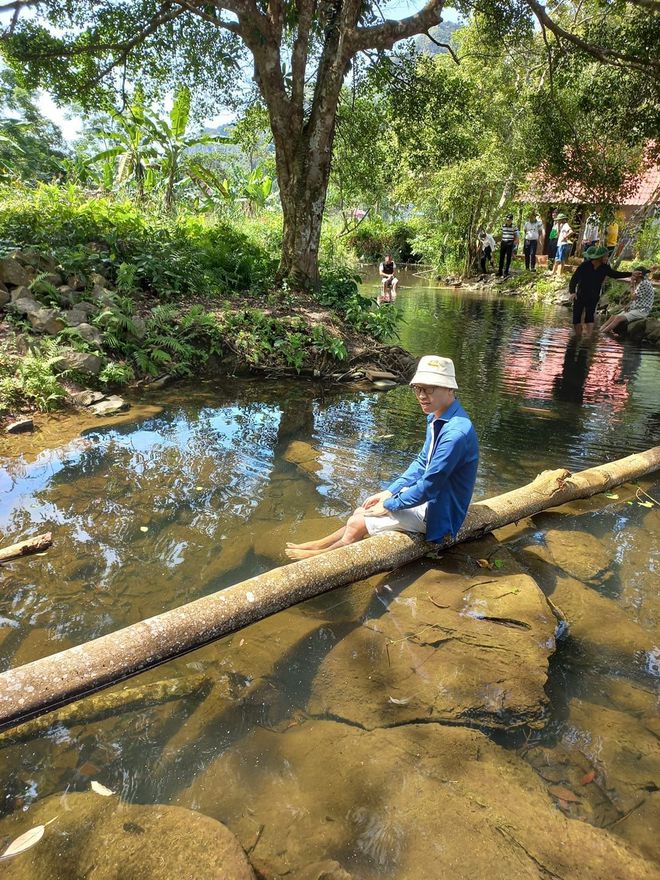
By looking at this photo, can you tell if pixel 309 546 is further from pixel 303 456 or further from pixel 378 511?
pixel 303 456

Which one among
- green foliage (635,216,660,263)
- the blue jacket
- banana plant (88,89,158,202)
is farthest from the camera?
green foliage (635,216,660,263)

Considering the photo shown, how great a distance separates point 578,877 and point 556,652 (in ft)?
4.60

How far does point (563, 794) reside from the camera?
2.38m

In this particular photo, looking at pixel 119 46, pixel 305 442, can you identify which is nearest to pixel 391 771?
pixel 305 442

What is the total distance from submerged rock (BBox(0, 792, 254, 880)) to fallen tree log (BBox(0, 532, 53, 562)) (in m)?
1.97

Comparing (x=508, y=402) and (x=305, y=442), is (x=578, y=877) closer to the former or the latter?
(x=305, y=442)

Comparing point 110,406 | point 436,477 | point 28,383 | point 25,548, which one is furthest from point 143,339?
point 436,477

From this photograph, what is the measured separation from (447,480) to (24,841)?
281 cm

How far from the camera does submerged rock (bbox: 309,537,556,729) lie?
9.13 feet

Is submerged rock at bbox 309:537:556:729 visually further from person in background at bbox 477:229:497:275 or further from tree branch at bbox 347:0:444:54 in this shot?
person in background at bbox 477:229:497:275

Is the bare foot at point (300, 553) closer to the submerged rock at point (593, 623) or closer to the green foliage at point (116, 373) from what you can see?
the submerged rock at point (593, 623)

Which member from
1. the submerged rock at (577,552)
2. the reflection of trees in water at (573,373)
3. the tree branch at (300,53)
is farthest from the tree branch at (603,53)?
the submerged rock at (577,552)

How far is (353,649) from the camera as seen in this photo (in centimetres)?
321

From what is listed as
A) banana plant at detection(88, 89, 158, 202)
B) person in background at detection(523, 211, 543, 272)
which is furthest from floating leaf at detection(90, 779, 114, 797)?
person in background at detection(523, 211, 543, 272)
